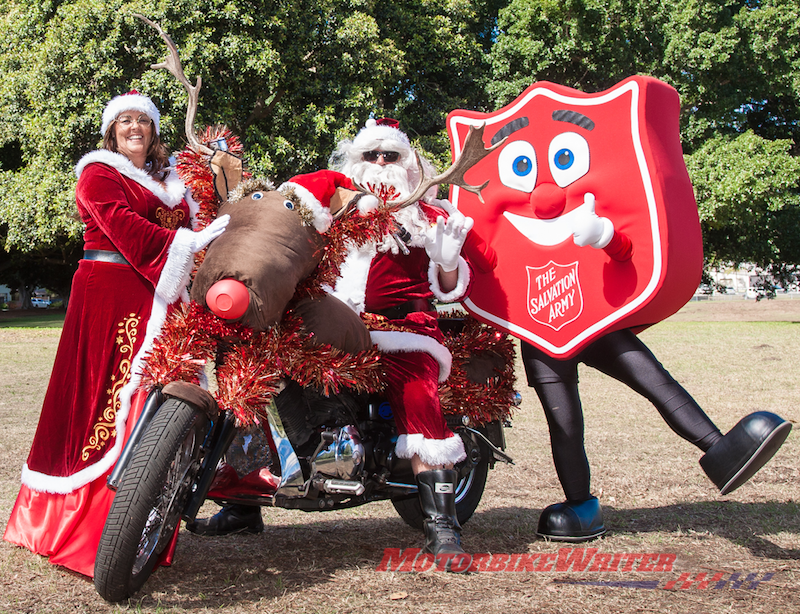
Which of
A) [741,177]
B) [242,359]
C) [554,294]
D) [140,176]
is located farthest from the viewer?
[741,177]

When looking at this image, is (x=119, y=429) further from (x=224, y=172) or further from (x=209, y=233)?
(x=224, y=172)

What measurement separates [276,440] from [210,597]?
0.56 metres

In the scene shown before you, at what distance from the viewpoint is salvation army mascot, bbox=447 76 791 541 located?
3.05m

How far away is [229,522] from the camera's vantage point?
3281 millimetres

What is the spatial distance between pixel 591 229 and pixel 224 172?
1.46 meters

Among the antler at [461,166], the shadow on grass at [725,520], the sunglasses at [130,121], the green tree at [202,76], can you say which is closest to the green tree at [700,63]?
the green tree at [202,76]

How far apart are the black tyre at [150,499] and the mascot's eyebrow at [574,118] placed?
207 cm

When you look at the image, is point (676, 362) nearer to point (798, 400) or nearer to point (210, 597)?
point (798, 400)

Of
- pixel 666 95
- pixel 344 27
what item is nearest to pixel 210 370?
pixel 666 95

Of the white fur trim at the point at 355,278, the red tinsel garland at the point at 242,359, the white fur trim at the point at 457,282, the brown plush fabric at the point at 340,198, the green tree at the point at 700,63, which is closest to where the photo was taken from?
the red tinsel garland at the point at 242,359

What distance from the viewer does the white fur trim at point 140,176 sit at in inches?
114

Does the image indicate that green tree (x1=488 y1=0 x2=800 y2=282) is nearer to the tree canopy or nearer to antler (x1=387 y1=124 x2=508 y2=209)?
the tree canopy

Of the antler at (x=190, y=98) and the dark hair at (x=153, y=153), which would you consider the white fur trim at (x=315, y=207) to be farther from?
the dark hair at (x=153, y=153)

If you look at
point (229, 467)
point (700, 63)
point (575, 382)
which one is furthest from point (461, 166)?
point (700, 63)
